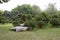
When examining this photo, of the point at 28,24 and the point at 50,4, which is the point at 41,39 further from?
the point at 50,4

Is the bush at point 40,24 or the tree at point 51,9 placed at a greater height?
the tree at point 51,9

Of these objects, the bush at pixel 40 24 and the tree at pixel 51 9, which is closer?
the bush at pixel 40 24

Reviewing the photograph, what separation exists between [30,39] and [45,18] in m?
9.79

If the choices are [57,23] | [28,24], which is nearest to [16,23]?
[28,24]

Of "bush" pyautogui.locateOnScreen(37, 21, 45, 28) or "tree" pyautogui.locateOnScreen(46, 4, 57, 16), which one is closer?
"bush" pyautogui.locateOnScreen(37, 21, 45, 28)

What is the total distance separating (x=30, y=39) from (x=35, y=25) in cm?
662

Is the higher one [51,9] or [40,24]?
[51,9]

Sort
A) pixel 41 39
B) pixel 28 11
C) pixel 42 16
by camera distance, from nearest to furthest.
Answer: pixel 41 39, pixel 42 16, pixel 28 11

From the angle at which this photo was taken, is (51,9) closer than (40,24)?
No

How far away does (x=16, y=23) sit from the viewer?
18844 millimetres

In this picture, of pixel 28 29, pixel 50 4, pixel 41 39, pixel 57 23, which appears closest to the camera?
pixel 41 39

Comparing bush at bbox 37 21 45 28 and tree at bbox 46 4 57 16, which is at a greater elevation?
tree at bbox 46 4 57 16

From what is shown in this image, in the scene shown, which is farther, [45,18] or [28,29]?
[45,18]

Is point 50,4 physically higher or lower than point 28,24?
higher
